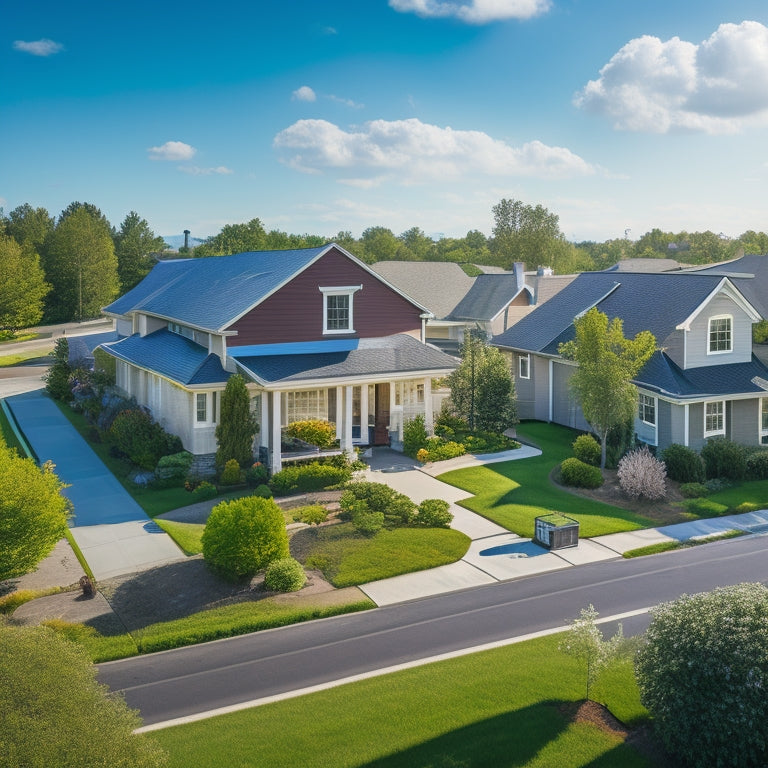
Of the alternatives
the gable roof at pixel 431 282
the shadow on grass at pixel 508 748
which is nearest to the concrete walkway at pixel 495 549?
the shadow on grass at pixel 508 748

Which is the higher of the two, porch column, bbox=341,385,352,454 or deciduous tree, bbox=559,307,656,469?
deciduous tree, bbox=559,307,656,469

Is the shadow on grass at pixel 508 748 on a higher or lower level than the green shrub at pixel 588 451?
lower

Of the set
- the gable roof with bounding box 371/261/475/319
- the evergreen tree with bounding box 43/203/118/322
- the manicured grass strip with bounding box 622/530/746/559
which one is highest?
the evergreen tree with bounding box 43/203/118/322

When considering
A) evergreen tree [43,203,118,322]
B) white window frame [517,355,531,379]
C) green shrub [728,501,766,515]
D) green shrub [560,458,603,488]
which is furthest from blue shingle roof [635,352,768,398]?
evergreen tree [43,203,118,322]

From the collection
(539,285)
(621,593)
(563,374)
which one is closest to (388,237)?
(539,285)

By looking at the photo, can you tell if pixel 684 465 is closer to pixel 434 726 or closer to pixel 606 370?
pixel 606 370

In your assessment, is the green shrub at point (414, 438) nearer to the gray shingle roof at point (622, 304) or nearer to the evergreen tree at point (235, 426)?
the evergreen tree at point (235, 426)

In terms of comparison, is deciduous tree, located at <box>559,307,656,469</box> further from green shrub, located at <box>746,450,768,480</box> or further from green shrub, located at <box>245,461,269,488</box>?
green shrub, located at <box>245,461,269,488</box>
